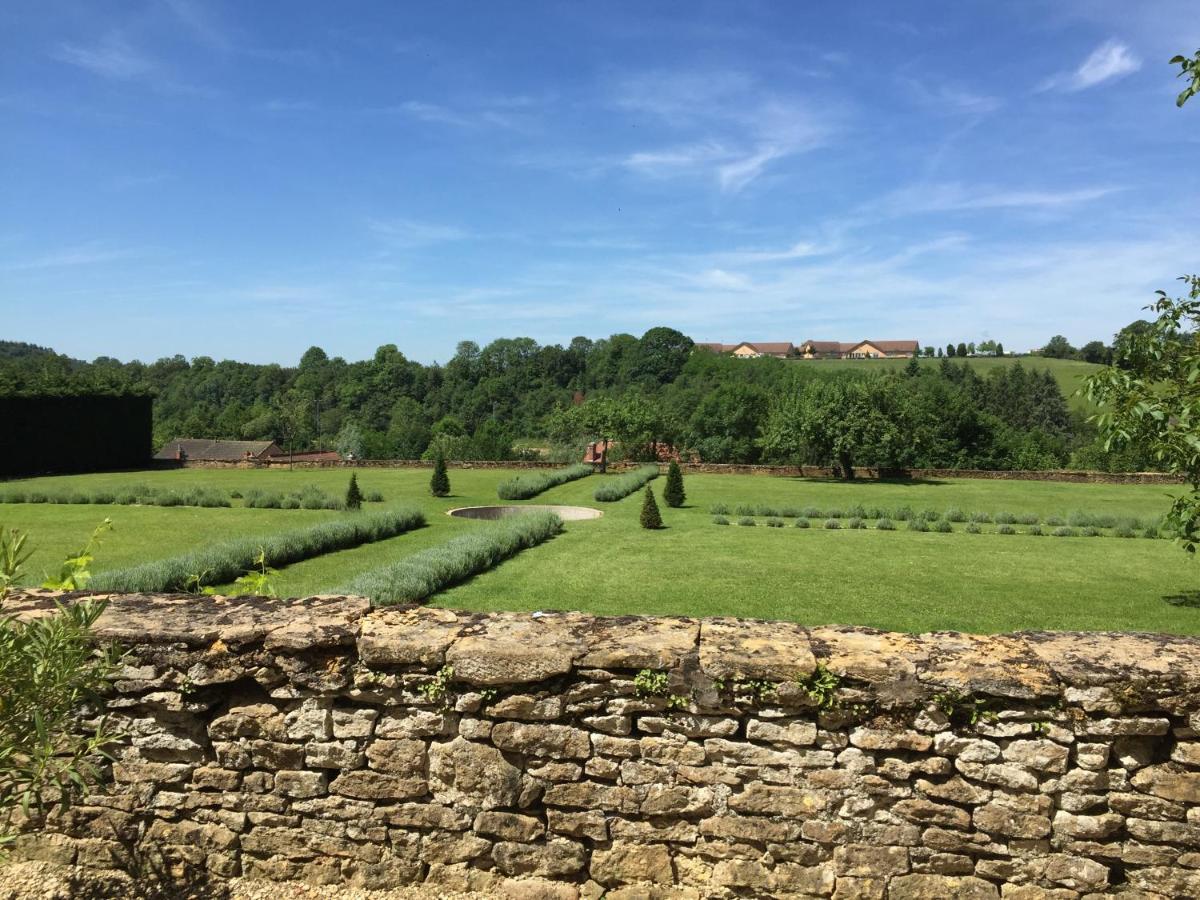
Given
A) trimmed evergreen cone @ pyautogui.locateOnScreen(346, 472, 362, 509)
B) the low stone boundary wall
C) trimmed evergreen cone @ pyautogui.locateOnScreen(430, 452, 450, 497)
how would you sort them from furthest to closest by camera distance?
trimmed evergreen cone @ pyautogui.locateOnScreen(430, 452, 450, 497) < trimmed evergreen cone @ pyautogui.locateOnScreen(346, 472, 362, 509) < the low stone boundary wall

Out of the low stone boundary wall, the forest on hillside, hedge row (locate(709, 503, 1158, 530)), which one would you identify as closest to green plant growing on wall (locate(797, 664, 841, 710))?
the low stone boundary wall

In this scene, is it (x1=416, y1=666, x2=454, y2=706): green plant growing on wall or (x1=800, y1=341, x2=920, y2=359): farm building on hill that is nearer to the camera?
(x1=416, y1=666, x2=454, y2=706): green plant growing on wall

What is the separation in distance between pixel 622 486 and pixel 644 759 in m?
28.7

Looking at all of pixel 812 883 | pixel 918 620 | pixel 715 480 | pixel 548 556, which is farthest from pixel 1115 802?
pixel 715 480

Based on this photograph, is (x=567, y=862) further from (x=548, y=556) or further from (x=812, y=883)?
(x=548, y=556)

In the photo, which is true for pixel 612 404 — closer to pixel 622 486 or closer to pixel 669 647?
pixel 622 486

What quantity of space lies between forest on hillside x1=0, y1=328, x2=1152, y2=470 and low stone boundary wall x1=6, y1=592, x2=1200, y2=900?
38.5 m

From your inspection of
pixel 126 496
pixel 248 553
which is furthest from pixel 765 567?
pixel 126 496

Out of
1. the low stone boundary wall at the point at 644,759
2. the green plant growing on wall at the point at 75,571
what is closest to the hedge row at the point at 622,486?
the green plant growing on wall at the point at 75,571

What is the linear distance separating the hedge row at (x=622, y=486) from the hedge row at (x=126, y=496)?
13508 mm

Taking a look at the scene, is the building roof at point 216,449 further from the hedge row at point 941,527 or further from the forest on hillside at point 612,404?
the hedge row at point 941,527

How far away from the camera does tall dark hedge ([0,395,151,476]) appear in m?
39.9

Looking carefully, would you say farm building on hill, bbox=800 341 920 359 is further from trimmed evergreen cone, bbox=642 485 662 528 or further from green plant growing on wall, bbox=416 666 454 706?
green plant growing on wall, bbox=416 666 454 706

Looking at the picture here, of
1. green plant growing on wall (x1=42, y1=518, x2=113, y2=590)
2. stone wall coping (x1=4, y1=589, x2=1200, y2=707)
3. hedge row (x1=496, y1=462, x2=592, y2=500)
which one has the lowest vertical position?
hedge row (x1=496, y1=462, x2=592, y2=500)
